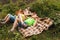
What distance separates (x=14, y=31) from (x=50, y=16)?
1.35 m

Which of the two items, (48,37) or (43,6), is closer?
(48,37)

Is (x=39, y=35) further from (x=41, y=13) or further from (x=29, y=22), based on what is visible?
(x=41, y=13)

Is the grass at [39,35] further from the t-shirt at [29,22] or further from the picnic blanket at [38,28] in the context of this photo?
the t-shirt at [29,22]

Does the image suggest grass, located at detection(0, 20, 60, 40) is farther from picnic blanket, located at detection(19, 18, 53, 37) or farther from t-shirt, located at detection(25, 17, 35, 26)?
t-shirt, located at detection(25, 17, 35, 26)

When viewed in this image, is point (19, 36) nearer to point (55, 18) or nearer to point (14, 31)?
point (14, 31)

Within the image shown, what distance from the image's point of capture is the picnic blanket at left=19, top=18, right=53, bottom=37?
7645 millimetres

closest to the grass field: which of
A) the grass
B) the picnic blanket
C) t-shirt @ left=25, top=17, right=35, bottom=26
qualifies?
the grass

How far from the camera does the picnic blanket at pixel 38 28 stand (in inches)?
301

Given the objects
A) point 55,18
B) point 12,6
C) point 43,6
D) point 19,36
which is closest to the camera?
point 19,36

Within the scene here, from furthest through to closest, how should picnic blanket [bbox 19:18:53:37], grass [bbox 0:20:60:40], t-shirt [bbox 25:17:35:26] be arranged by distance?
t-shirt [bbox 25:17:35:26], picnic blanket [bbox 19:18:53:37], grass [bbox 0:20:60:40]

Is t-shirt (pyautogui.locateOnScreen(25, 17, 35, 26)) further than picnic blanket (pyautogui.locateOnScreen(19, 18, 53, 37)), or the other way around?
t-shirt (pyautogui.locateOnScreen(25, 17, 35, 26))

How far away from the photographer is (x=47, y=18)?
830cm

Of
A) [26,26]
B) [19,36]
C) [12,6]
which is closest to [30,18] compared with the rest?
[26,26]

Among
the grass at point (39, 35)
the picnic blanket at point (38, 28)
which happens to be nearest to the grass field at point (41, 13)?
the grass at point (39, 35)
